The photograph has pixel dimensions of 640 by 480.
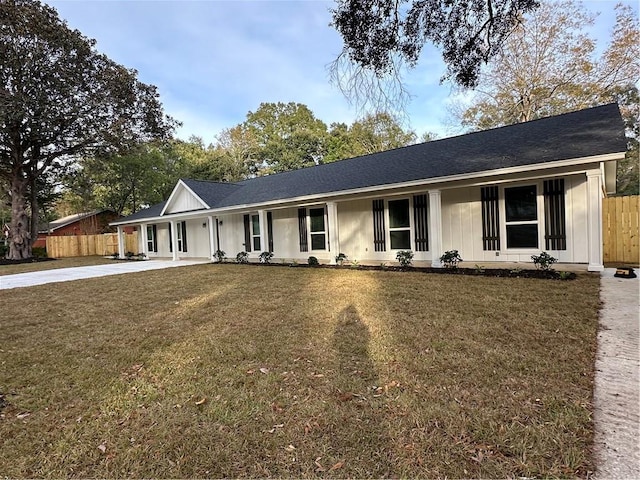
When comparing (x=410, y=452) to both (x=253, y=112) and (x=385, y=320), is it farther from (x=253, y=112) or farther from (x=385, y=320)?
(x=253, y=112)

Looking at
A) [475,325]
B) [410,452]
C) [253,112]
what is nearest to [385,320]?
[475,325]

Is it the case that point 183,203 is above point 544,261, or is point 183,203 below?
above

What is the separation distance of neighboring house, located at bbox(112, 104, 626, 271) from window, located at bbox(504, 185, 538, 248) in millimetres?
23

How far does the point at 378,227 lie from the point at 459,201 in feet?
8.74

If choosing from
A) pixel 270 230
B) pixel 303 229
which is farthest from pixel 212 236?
pixel 303 229

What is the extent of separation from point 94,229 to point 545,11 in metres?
36.7

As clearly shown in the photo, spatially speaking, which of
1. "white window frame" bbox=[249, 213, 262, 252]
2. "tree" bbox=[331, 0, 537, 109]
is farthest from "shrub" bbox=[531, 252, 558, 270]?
"white window frame" bbox=[249, 213, 262, 252]

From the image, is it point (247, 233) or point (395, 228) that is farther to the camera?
point (247, 233)

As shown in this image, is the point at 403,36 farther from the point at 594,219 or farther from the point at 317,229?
the point at 317,229

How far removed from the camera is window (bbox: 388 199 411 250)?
10.7 m

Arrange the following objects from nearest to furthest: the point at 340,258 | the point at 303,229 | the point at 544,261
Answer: the point at 544,261, the point at 340,258, the point at 303,229

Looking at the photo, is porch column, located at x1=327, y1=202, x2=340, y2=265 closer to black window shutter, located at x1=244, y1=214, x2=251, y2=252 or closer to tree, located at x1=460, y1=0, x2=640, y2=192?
black window shutter, located at x1=244, y1=214, x2=251, y2=252

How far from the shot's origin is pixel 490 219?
9.28 metres

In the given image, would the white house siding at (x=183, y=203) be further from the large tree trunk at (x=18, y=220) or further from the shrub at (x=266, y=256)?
the large tree trunk at (x=18, y=220)
